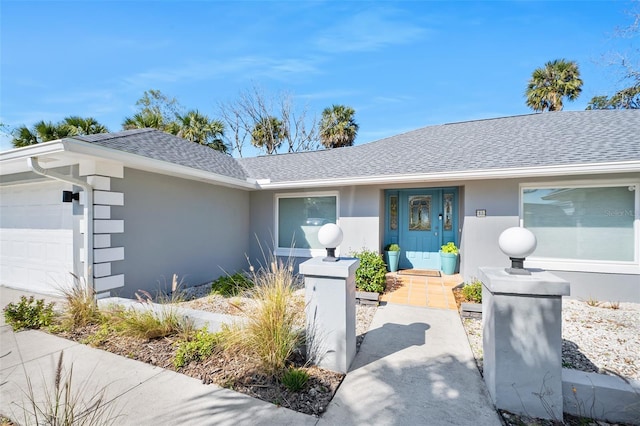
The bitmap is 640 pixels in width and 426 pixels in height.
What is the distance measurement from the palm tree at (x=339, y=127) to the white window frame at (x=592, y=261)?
13.9 meters

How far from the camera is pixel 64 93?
389 inches

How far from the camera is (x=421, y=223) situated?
8578 mm

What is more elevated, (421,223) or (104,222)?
(104,222)

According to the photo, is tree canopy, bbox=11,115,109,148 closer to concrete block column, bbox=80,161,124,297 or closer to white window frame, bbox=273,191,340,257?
concrete block column, bbox=80,161,124,297

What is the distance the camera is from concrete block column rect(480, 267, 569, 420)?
234 cm

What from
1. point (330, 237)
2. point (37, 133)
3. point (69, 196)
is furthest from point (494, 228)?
point (37, 133)

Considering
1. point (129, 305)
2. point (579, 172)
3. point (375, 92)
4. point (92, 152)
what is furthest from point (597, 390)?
point (375, 92)

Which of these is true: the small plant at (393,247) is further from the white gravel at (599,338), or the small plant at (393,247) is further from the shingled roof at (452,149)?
the white gravel at (599,338)

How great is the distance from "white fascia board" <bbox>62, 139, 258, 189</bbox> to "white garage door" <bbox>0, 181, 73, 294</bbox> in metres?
1.93

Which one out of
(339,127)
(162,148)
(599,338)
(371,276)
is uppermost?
(339,127)

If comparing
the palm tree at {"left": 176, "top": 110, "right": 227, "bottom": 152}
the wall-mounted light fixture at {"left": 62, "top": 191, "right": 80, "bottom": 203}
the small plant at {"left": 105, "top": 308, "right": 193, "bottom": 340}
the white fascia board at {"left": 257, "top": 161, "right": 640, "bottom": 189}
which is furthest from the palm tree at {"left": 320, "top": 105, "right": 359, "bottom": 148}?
the small plant at {"left": 105, "top": 308, "right": 193, "bottom": 340}

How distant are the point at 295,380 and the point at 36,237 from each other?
7.50m

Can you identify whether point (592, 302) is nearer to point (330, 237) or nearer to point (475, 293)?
point (475, 293)

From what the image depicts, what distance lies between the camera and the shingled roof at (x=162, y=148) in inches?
215
